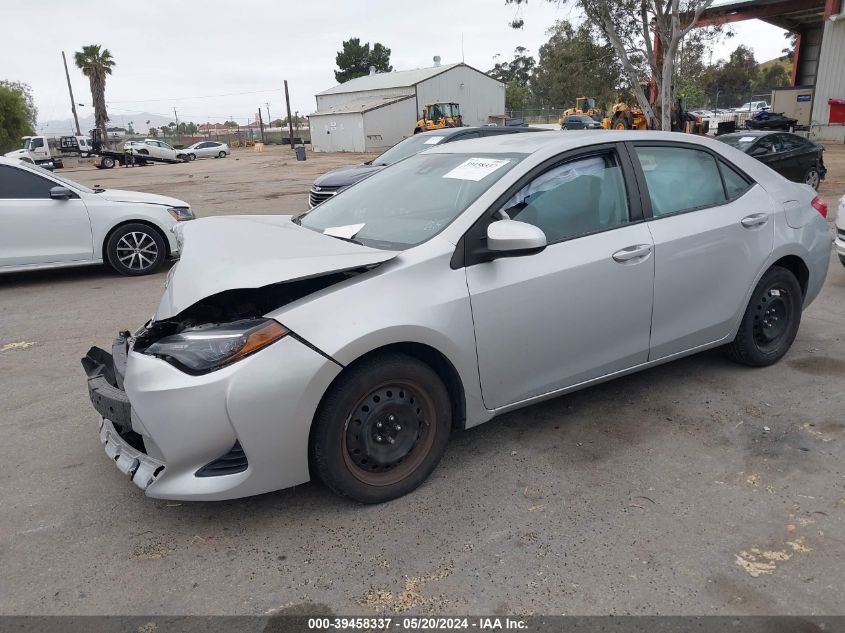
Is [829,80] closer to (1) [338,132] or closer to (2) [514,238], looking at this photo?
(1) [338,132]

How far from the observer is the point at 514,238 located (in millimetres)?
2994

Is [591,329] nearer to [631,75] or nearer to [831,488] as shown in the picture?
[831,488]

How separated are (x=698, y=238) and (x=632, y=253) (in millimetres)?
566

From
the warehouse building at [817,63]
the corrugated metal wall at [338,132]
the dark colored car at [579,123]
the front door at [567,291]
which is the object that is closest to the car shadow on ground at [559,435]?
the front door at [567,291]

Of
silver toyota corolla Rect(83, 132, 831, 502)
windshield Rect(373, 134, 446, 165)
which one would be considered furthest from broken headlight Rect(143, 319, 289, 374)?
windshield Rect(373, 134, 446, 165)

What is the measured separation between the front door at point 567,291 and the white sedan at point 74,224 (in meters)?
5.15

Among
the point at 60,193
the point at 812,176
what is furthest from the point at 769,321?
the point at 812,176

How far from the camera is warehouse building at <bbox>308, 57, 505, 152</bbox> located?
1751 inches

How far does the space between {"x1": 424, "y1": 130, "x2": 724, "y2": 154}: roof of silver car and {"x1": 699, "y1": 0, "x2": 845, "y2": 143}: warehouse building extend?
2659 cm

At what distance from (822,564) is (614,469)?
3.18 ft

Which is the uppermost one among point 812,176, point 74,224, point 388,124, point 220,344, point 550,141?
point 388,124

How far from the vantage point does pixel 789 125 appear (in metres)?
26.7

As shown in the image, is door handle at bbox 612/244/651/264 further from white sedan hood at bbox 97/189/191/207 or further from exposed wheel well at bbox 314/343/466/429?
white sedan hood at bbox 97/189/191/207

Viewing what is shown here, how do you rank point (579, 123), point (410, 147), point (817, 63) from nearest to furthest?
point (410, 147)
point (817, 63)
point (579, 123)
